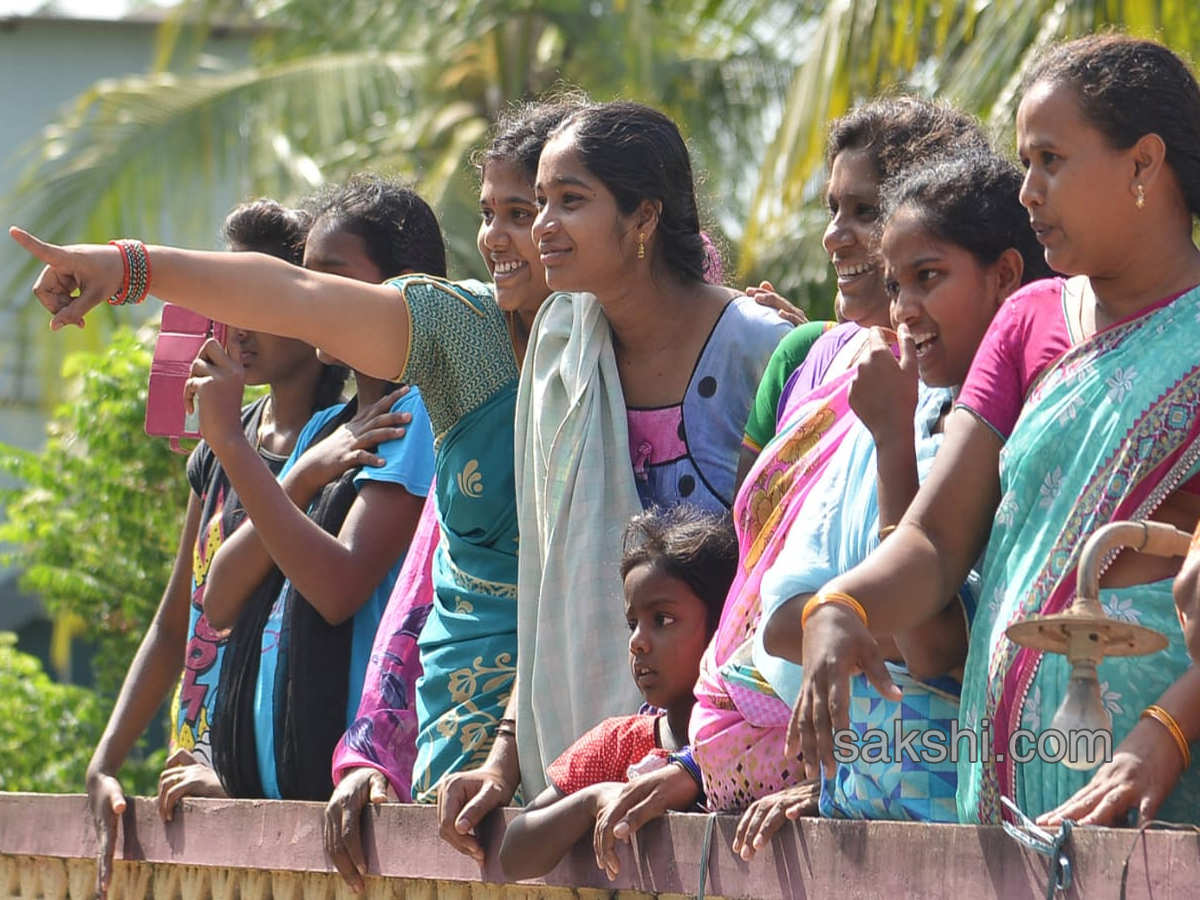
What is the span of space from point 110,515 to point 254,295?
4.68 metres

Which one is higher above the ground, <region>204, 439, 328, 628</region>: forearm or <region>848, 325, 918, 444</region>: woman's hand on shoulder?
<region>848, 325, 918, 444</region>: woman's hand on shoulder

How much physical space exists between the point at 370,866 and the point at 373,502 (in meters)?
0.90

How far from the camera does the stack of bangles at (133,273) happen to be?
11.7 ft

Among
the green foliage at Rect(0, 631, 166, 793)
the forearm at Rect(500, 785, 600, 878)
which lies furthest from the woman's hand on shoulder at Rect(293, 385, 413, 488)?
the green foliage at Rect(0, 631, 166, 793)

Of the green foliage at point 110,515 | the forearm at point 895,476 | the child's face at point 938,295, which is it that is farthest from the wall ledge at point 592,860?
the green foliage at point 110,515

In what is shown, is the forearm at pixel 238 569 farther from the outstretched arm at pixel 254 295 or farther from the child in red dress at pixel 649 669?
the child in red dress at pixel 649 669

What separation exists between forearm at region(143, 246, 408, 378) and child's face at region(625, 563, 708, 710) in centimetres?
77

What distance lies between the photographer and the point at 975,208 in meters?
3.16

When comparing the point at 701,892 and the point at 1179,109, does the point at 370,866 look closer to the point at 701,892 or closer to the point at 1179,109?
the point at 701,892

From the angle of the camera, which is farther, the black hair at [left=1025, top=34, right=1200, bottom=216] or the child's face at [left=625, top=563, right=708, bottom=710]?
the child's face at [left=625, top=563, right=708, bottom=710]

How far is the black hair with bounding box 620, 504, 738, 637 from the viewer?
3482 millimetres

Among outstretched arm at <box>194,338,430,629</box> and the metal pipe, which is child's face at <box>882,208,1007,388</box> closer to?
the metal pipe

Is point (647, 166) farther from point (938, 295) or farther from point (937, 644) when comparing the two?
point (937, 644)

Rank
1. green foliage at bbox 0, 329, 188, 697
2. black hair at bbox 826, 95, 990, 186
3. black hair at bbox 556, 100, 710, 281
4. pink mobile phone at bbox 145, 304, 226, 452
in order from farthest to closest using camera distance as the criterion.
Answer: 1. green foliage at bbox 0, 329, 188, 697
2. pink mobile phone at bbox 145, 304, 226, 452
3. black hair at bbox 556, 100, 710, 281
4. black hair at bbox 826, 95, 990, 186
